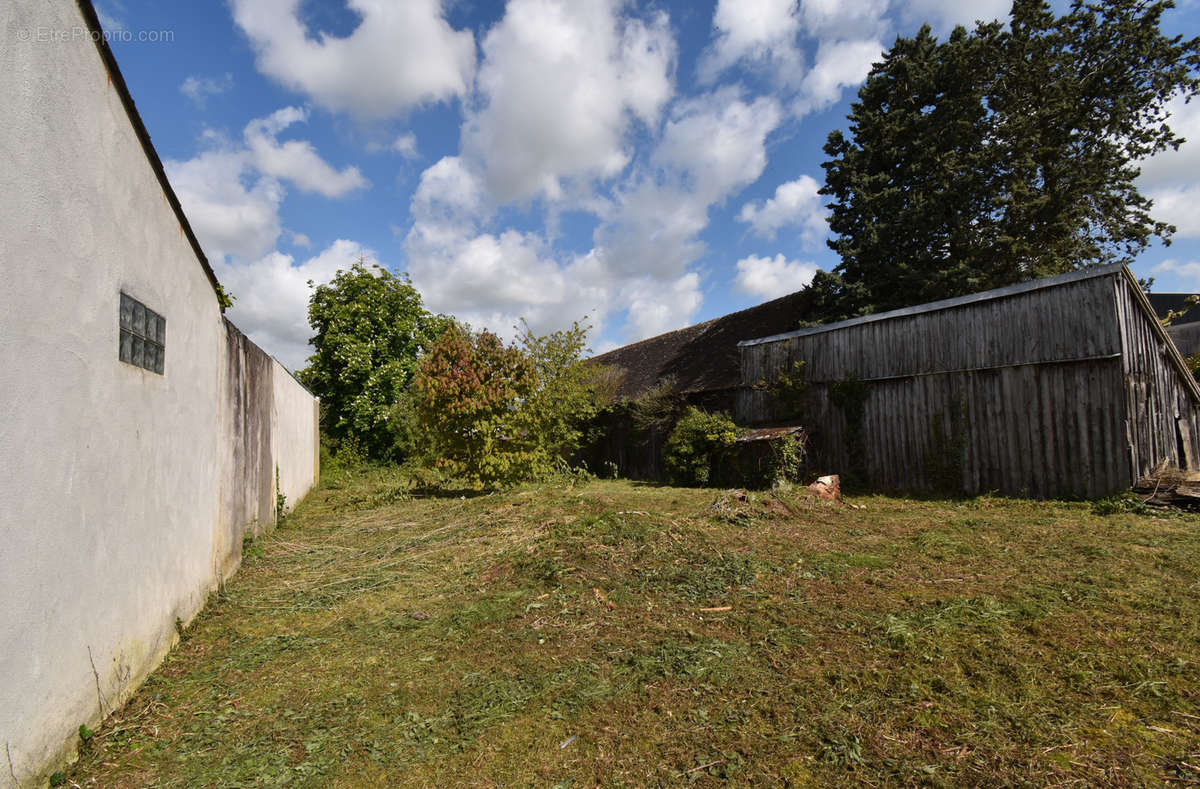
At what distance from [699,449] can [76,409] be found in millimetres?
Result: 11901

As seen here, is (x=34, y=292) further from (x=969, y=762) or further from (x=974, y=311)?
(x=974, y=311)

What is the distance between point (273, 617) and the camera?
477 centimetres

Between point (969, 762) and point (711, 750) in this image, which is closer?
point (969, 762)

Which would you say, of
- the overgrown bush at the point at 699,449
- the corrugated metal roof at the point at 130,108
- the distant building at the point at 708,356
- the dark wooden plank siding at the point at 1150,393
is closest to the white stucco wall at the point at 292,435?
the corrugated metal roof at the point at 130,108

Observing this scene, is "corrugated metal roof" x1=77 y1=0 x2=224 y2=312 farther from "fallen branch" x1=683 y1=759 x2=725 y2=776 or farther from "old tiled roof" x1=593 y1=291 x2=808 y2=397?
"old tiled roof" x1=593 y1=291 x2=808 y2=397

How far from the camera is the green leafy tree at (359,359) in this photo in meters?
20.0

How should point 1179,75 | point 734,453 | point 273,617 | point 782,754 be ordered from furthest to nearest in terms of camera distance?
1. point 1179,75
2. point 734,453
3. point 273,617
4. point 782,754

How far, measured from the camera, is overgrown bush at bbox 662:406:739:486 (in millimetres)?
12992

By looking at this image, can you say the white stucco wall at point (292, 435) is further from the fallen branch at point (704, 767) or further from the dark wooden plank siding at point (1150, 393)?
the dark wooden plank siding at point (1150, 393)

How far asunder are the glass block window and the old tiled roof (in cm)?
1275

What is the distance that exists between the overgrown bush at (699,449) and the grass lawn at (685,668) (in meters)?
6.29

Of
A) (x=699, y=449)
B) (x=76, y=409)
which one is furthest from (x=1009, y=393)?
(x=76, y=409)

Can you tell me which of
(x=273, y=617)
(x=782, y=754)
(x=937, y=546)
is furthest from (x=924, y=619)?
(x=273, y=617)

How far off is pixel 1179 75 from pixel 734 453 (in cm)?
1587
